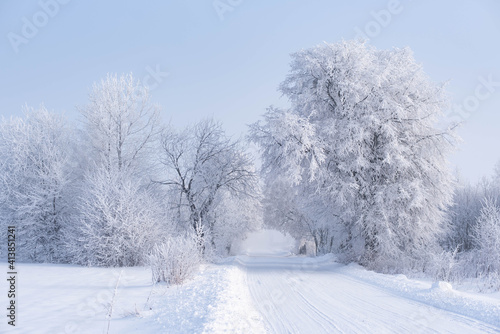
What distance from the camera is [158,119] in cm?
2553

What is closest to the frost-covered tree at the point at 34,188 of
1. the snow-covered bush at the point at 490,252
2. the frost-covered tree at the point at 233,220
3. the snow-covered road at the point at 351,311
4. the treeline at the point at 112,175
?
the treeline at the point at 112,175

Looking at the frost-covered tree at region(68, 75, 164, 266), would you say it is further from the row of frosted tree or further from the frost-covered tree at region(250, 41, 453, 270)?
the frost-covered tree at region(250, 41, 453, 270)

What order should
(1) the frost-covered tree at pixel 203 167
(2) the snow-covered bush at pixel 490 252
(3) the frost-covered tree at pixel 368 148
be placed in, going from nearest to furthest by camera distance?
(2) the snow-covered bush at pixel 490 252 → (3) the frost-covered tree at pixel 368 148 → (1) the frost-covered tree at pixel 203 167

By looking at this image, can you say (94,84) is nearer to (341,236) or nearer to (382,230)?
(341,236)

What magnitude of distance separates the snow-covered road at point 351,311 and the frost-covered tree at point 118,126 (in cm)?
1690

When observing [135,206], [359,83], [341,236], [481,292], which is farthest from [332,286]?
[135,206]

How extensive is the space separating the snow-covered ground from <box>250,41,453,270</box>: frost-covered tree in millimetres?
5764

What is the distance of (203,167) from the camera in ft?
73.7

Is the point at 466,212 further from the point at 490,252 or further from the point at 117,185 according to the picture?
the point at 117,185

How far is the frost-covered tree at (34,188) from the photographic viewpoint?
20.8m

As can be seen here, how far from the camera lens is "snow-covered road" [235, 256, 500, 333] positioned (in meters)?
5.76

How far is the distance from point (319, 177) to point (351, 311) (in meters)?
9.87

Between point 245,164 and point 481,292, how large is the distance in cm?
1529

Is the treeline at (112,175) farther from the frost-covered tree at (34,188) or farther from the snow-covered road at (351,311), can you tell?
the snow-covered road at (351,311)
